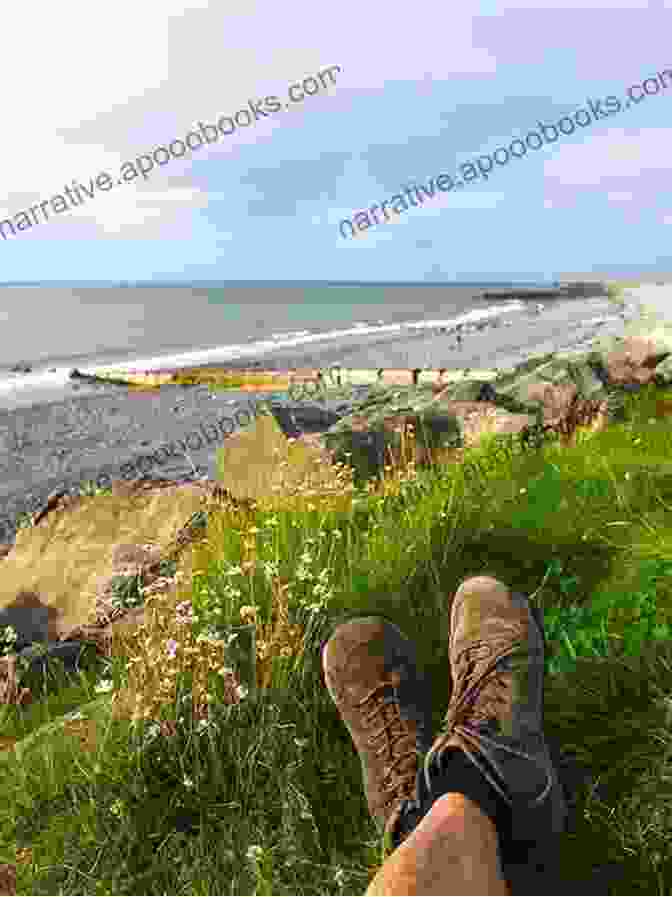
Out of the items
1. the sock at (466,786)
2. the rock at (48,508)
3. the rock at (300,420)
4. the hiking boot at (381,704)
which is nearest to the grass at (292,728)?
the hiking boot at (381,704)

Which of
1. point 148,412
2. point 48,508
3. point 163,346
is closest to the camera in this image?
point 48,508

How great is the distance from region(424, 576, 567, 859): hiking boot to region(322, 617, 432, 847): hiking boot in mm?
223

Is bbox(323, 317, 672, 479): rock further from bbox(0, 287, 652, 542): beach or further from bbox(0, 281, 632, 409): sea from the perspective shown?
bbox(0, 281, 632, 409): sea

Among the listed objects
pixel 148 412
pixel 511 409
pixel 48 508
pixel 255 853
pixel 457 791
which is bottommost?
pixel 511 409

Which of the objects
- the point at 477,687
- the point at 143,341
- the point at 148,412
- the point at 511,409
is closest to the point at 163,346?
the point at 143,341

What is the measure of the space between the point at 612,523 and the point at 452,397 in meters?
5.16

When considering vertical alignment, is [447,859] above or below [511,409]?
above

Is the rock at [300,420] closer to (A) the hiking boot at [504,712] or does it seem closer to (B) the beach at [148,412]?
(B) the beach at [148,412]

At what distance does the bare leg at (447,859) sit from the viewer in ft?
7.23

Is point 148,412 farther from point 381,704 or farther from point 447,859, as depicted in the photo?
point 447,859

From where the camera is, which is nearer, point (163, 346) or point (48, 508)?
point (48, 508)

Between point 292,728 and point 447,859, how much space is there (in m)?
1.30

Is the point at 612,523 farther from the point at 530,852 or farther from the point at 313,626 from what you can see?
the point at 530,852

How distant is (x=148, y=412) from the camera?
2083cm
